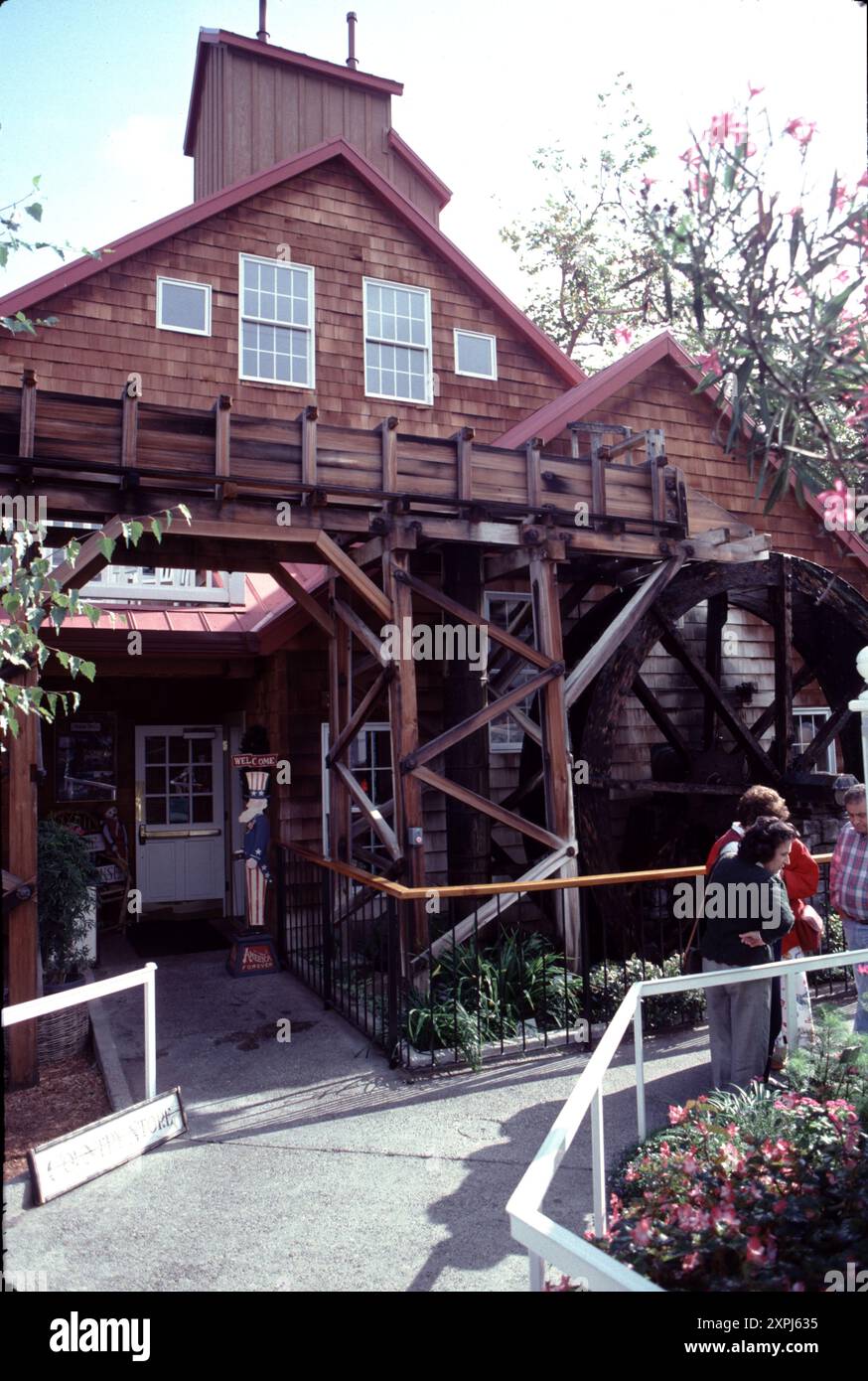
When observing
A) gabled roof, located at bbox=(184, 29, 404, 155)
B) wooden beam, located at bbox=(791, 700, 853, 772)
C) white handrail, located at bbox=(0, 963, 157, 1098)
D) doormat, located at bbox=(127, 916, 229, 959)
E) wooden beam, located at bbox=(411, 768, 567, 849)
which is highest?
gabled roof, located at bbox=(184, 29, 404, 155)

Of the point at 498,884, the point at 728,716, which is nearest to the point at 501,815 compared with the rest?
the point at 498,884

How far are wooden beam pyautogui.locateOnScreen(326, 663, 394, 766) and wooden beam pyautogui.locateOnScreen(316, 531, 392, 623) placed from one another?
0.39 meters

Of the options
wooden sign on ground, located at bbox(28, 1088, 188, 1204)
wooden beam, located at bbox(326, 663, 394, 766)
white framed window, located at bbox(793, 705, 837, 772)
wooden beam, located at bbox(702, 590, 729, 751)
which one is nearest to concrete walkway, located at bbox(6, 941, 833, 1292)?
wooden sign on ground, located at bbox(28, 1088, 188, 1204)

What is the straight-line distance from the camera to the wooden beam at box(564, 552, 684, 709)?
755cm

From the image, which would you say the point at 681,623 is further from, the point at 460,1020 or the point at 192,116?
the point at 192,116

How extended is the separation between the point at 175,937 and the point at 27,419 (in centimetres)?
558

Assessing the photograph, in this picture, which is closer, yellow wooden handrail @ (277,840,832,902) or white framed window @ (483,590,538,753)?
yellow wooden handrail @ (277,840,832,902)

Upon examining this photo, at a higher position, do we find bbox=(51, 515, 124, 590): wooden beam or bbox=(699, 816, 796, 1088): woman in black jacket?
bbox=(51, 515, 124, 590): wooden beam

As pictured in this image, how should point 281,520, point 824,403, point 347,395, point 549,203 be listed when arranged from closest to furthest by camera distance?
1. point 824,403
2. point 281,520
3. point 347,395
4. point 549,203

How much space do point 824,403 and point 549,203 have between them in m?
21.1

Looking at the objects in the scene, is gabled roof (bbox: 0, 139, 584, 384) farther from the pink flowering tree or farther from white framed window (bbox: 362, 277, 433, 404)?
the pink flowering tree

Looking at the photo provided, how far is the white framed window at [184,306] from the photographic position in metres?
9.54
